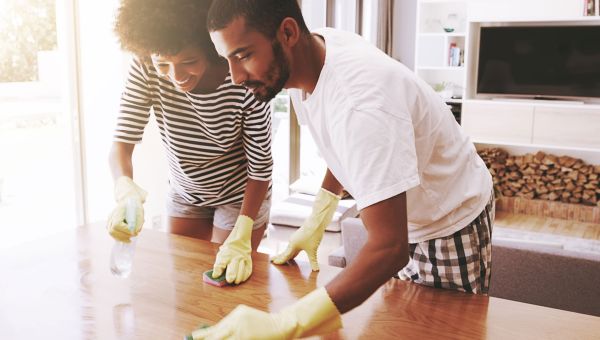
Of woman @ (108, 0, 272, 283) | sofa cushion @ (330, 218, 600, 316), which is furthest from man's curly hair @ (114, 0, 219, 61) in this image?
sofa cushion @ (330, 218, 600, 316)

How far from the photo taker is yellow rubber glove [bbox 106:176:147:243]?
4.79 ft

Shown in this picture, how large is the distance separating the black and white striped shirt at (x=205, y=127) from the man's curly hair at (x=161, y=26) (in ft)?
0.61

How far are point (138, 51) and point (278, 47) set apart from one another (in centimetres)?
47

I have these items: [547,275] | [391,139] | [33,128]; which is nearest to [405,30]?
[33,128]

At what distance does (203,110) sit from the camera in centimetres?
160

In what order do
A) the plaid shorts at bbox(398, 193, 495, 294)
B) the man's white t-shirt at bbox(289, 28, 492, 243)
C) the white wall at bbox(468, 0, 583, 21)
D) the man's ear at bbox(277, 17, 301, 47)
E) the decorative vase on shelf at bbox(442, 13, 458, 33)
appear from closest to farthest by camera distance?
the man's white t-shirt at bbox(289, 28, 492, 243) → the man's ear at bbox(277, 17, 301, 47) → the plaid shorts at bbox(398, 193, 495, 294) → the white wall at bbox(468, 0, 583, 21) → the decorative vase on shelf at bbox(442, 13, 458, 33)

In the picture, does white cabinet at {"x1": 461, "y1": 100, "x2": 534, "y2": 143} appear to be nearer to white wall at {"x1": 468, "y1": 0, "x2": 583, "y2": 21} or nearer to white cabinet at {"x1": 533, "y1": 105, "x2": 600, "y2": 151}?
white cabinet at {"x1": 533, "y1": 105, "x2": 600, "y2": 151}

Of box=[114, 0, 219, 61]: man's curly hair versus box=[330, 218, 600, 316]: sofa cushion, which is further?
box=[330, 218, 600, 316]: sofa cushion

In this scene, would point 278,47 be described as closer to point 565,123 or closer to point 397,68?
point 397,68

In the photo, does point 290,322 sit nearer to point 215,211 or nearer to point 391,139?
point 391,139

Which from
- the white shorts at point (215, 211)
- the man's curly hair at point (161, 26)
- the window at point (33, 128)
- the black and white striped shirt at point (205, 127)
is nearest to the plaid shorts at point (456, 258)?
the black and white striped shirt at point (205, 127)

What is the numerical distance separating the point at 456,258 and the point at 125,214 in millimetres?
826

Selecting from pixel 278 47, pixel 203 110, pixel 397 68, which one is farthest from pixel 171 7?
pixel 397 68

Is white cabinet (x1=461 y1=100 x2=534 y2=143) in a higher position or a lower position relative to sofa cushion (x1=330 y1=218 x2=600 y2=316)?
higher
